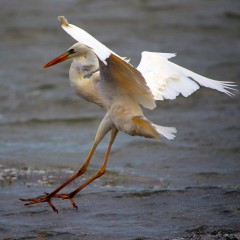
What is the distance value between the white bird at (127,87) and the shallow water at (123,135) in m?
0.56

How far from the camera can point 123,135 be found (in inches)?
424

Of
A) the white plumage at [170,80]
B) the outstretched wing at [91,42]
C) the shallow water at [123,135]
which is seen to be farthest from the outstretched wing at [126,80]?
the shallow water at [123,135]

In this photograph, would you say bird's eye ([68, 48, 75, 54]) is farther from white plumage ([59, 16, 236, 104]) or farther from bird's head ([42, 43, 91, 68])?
white plumage ([59, 16, 236, 104])

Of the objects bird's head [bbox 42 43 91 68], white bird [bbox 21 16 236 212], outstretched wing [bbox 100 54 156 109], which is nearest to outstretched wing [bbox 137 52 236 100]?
white bird [bbox 21 16 236 212]

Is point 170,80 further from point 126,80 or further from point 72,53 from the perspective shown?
point 72,53

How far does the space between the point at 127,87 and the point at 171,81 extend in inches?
17.3

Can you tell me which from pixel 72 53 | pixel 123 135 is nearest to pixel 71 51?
pixel 72 53

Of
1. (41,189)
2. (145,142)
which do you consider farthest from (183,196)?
(145,142)

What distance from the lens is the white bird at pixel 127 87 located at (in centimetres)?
629

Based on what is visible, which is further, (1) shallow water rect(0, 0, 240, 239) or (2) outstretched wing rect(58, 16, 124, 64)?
(1) shallow water rect(0, 0, 240, 239)

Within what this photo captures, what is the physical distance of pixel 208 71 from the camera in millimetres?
13773

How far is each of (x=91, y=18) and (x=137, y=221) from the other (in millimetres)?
11403

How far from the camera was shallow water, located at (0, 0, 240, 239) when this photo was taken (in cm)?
651

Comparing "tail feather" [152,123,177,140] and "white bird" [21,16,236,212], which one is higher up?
"white bird" [21,16,236,212]
